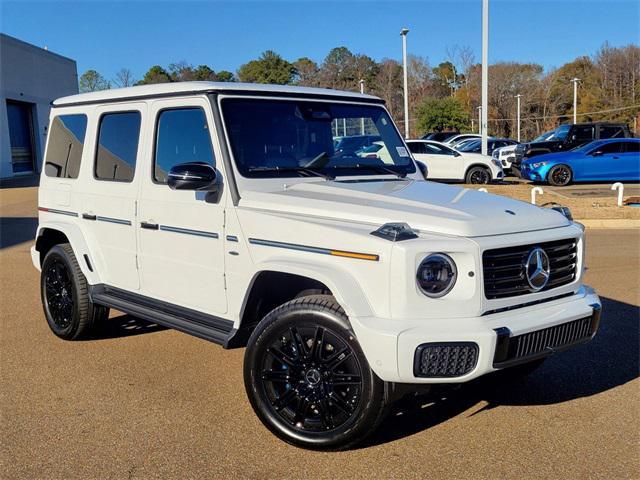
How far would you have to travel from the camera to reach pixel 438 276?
334cm

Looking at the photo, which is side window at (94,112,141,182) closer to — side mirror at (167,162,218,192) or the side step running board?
the side step running board

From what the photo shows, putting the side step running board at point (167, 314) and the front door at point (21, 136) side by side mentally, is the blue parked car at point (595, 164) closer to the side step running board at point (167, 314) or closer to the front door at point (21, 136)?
the side step running board at point (167, 314)

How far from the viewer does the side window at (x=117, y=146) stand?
4922 mm

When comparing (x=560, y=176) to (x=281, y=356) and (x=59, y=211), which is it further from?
(x=281, y=356)

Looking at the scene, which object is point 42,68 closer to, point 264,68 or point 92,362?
point 264,68

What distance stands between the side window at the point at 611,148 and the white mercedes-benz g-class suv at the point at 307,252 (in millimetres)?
17193

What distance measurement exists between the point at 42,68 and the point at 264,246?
35966mm

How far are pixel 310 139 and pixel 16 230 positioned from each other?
11.1 m

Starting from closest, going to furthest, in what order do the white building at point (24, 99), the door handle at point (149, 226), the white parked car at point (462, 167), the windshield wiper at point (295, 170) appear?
the windshield wiper at point (295, 170) → the door handle at point (149, 226) → the white parked car at point (462, 167) → the white building at point (24, 99)

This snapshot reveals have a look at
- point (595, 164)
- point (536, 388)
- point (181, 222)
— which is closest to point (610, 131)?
point (595, 164)

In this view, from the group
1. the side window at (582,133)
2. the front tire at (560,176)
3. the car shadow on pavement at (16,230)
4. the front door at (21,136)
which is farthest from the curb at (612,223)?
the front door at (21,136)

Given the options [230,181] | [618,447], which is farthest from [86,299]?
[618,447]

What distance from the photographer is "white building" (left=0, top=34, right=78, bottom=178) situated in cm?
3077

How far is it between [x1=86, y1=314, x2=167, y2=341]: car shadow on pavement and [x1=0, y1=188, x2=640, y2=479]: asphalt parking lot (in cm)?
4
